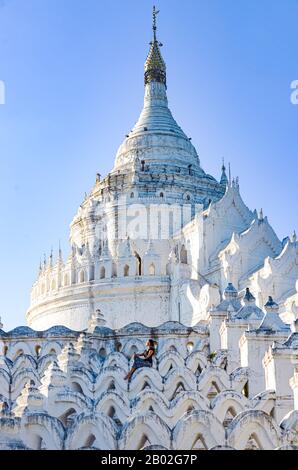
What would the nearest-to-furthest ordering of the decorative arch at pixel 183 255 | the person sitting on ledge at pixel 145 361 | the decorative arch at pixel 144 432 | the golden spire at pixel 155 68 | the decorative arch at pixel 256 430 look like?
the decorative arch at pixel 144 432
the decorative arch at pixel 256 430
the person sitting on ledge at pixel 145 361
the decorative arch at pixel 183 255
the golden spire at pixel 155 68

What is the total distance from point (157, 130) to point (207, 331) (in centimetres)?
2499

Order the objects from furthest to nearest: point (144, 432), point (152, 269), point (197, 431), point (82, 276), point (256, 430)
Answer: point (82, 276), point (152, 269), point (256, 430), point (197, 431), point (144, 432)

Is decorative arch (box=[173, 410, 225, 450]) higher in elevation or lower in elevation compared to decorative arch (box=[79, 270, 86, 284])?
lower

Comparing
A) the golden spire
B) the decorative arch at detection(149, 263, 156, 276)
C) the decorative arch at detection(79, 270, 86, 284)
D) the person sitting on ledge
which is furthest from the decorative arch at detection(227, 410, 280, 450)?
the golden spire

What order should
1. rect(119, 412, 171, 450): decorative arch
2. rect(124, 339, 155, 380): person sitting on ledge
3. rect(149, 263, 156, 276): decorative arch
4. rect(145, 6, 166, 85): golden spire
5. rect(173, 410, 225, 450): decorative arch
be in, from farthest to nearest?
1. rect(145, 6, 166, 85): golden spire
2. rect(149, 263, 156, 276): decorative arch
3. rect(124, 339, 155, 380): person sitting on ledge
4. rect(173, 410, 225, 450): decorative arch
5. rect(119, 412, 171, 450): decorative arch

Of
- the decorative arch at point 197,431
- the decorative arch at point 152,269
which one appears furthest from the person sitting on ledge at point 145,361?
the decorative arch at point 152,269

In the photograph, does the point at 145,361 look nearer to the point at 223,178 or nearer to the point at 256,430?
the point at 256,430

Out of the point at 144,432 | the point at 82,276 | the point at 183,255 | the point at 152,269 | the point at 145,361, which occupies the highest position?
the point at 183,255

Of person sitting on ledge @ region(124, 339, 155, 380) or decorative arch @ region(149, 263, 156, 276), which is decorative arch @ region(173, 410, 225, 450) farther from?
decorative arch @ region(149, 263, 156, 276)

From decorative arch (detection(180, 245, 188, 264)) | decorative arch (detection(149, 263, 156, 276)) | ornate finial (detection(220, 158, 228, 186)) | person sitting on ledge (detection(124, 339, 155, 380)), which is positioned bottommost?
person sitting on ledge (detection(124, 339, 155, 380))

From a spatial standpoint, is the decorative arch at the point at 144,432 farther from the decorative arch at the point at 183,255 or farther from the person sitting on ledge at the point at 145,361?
the decorative arch at the point at 183,255

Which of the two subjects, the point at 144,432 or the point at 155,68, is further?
the point at 155,68

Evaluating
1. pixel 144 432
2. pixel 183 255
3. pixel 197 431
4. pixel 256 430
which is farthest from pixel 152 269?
pixel 144 432
